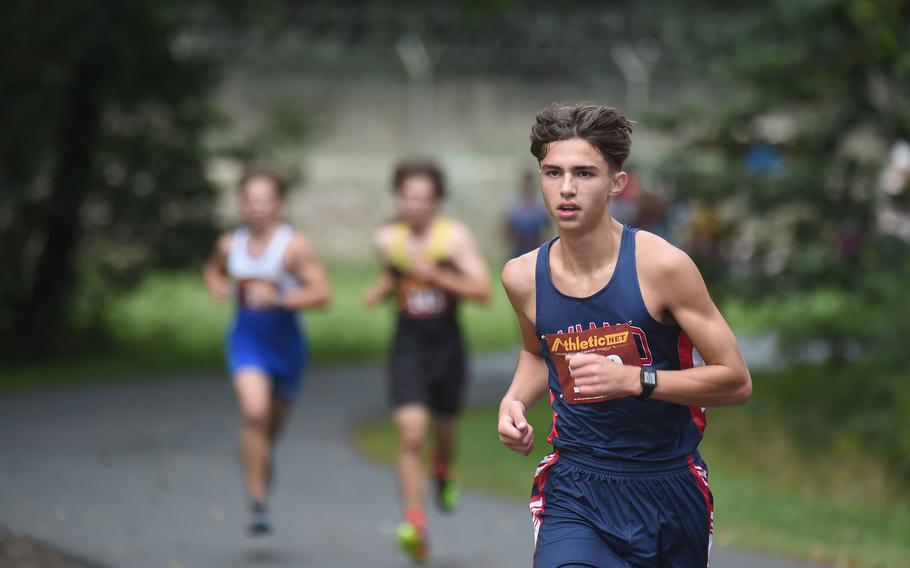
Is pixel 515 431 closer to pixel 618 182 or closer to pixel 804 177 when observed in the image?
pixel 618 182

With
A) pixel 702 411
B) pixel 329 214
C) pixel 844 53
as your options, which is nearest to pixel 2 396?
pixel 844 53

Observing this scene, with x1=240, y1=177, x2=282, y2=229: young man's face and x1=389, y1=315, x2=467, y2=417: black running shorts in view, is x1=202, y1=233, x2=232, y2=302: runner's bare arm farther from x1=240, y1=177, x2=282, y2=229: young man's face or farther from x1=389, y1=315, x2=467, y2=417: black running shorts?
x1=389, y1=315, x2=467, y2=417: black running shorts

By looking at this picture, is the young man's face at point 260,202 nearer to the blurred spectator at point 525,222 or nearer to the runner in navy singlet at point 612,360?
Answer: the runner in navy singlet at point 612,360

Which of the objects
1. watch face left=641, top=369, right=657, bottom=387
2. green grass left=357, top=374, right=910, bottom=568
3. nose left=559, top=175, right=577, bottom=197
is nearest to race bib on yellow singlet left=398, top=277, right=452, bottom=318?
green grass left=357, top=374, right=910, bottom=568

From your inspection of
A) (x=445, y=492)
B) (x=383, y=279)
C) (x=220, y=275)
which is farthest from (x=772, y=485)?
(x=220, y=275)

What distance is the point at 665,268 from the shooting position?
16.1ft

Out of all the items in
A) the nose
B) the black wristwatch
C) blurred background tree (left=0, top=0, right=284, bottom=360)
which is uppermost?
blurred background tree (left=0, top=0, right=284, bottom=360)

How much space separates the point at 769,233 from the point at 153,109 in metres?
8.32

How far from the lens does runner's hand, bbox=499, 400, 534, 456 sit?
4.97 m

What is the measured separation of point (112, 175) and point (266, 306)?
33.9ft

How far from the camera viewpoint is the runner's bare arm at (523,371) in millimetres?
5000

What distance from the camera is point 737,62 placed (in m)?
13.1

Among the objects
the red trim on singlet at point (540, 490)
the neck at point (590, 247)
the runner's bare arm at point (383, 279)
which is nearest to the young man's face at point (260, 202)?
the runner's bare arm at point (383, 279)

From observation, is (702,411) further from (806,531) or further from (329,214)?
(329,214)
